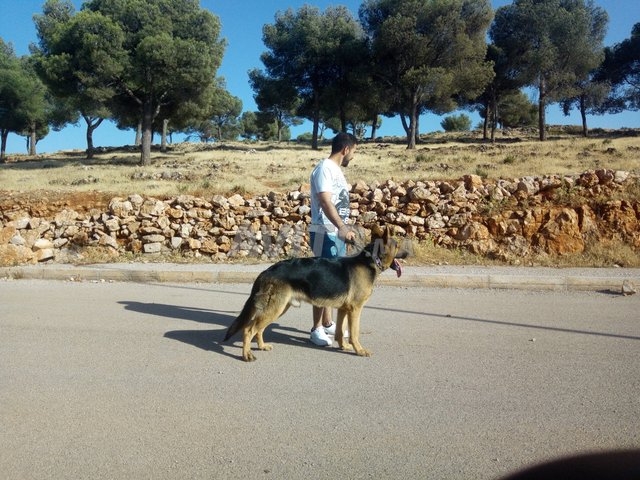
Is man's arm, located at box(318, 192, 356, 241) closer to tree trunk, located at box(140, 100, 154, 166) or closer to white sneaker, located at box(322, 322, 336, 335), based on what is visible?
white sneaker, located at box(322, 322, 336, 335)

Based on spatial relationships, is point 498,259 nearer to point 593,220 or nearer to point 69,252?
point 593,220

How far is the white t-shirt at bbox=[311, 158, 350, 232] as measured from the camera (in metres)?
5.33

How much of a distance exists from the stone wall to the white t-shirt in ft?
20.8

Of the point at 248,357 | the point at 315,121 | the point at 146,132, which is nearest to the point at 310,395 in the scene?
the point at 248,357

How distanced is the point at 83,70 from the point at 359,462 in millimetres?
31441

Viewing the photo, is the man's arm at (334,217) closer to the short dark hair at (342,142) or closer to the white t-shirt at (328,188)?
the white t-shirt at (328,188)

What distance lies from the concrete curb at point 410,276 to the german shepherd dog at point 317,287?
13.6 ft

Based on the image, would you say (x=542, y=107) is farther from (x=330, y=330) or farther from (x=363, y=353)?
(x=363, y=353)

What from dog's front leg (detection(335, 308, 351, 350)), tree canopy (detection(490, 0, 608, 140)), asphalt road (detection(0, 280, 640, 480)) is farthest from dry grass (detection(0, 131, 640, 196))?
tree canopy (detection(490, 0, 608, 140))

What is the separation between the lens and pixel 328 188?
5328 mm

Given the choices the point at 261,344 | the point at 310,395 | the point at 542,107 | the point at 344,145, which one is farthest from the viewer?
the point at 542,107

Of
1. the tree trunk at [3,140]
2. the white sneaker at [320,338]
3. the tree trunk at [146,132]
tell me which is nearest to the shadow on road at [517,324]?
the white sneaker at [320,338]

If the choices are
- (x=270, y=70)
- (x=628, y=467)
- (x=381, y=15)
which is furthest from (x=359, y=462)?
(x=270, y=70)

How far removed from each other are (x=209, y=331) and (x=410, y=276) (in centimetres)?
429
